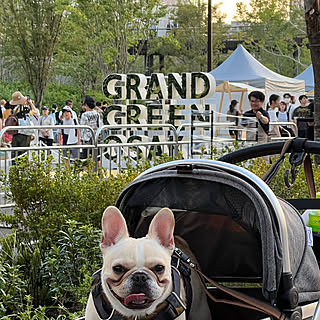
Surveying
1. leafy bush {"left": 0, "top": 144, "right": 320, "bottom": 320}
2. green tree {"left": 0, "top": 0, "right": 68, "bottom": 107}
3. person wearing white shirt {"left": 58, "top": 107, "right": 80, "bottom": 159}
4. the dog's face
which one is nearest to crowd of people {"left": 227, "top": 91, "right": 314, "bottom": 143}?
person wearing white shirt {"left": 58, "top": 107, "right": 80, "bottom": 159}

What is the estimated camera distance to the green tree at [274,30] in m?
51.2

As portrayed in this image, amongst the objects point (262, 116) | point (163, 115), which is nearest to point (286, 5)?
point (163, 115)

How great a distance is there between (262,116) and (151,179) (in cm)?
806

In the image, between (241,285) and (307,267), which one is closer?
(307,267)

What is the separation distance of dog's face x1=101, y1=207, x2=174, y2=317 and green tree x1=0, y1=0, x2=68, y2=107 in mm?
31521

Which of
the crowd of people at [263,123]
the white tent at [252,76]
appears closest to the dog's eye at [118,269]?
the crowd of people at [263,123]

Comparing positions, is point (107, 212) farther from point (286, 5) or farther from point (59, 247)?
point (286, 5)

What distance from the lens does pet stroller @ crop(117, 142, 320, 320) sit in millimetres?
2922

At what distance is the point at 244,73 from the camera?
28.8 meters

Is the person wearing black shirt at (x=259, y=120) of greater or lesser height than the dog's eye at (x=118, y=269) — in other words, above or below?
above

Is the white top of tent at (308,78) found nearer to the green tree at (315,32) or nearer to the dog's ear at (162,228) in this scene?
the green tree at (315,32)

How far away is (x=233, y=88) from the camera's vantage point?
26.1 metres

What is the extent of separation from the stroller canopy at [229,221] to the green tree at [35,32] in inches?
1211

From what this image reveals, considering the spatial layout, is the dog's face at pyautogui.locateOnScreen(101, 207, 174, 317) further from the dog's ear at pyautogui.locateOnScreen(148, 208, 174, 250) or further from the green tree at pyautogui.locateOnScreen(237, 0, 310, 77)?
the green tree at pyautogui.locateOnScreen(237, 0, 310, 77)
